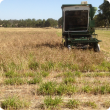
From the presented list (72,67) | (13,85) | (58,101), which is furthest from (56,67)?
(58,101)

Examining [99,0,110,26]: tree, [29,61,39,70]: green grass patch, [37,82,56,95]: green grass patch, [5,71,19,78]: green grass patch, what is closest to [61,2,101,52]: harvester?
[29,61,39,70]: green grass patch

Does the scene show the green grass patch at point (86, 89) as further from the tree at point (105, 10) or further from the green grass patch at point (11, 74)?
the tree at point (105, 10)

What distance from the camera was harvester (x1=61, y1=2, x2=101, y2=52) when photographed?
9.96m

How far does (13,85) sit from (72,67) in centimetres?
246

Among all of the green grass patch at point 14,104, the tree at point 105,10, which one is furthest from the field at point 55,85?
the tree at point 105,10

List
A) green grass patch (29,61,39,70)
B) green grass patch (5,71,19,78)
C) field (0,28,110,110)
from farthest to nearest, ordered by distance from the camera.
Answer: green grass patch (29,61,39,70), green grass patch (5,71,19,78), field (0,28,110,110)

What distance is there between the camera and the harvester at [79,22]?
9.96 metres

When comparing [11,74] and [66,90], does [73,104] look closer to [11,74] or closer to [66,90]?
[66,90]

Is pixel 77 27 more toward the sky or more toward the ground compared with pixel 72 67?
more toward the sky

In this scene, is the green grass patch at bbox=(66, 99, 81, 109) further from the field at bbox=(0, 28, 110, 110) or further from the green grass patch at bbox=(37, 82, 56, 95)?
the green grass patch at bbox=(37, 82, 56, 95)

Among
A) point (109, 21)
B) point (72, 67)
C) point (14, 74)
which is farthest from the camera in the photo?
point (109, 21)

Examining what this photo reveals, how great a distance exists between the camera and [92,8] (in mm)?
10539

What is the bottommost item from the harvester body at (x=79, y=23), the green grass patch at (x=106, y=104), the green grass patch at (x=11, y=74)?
the green grass patch at (x=106, y=104)

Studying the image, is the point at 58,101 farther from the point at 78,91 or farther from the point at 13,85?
the point at 13,85
